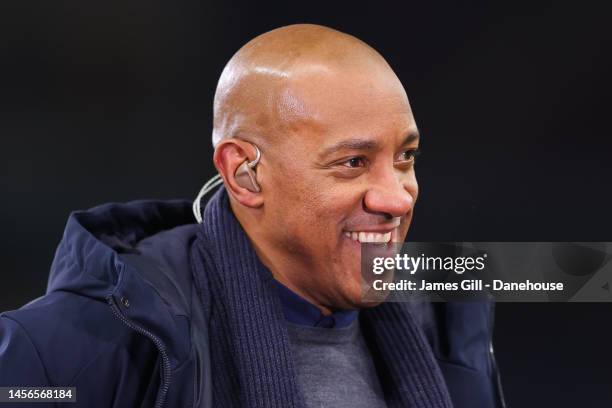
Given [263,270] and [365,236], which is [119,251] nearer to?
[263,270]

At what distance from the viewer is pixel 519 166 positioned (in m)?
2.48

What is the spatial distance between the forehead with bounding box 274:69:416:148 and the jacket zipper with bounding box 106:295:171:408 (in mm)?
410

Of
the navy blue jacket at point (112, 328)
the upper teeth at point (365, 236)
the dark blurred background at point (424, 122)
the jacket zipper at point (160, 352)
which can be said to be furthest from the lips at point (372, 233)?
the dark blurred background at point (424, 122)

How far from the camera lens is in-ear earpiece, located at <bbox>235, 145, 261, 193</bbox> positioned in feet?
5.11

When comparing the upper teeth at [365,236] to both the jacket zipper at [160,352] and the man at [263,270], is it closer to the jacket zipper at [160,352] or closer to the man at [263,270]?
the man at [263,270]

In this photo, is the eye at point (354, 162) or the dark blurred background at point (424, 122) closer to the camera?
the eye at point (354, 162)

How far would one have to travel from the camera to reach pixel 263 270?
62.4 inches

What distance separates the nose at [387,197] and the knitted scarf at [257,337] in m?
0.23

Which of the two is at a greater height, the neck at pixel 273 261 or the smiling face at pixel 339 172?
the smiling face at pixel 339 172

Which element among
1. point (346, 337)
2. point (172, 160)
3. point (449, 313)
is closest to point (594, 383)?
point (449, 313)

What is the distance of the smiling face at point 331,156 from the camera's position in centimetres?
150

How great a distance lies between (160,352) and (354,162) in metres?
0.45

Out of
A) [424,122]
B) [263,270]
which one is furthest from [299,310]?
[424,122]

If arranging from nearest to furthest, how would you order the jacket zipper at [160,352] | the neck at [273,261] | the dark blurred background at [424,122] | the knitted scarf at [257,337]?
1. the jacket zipper at [160,352]
2. the knitted scarf at [257,337]
3. the neck at [273,261]
4. the dark blurred background at [424,122]
